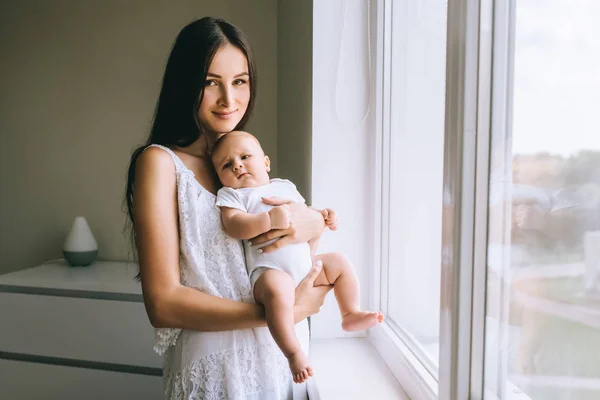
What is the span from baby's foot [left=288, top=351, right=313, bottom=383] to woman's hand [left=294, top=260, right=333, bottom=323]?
0.50ft

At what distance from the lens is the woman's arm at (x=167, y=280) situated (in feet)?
3.59

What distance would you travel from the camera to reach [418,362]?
1210 millimetres

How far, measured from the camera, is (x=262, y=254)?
113cm

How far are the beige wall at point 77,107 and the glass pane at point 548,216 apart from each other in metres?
1.95

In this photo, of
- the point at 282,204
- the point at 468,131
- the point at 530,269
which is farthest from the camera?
the point at 282,204

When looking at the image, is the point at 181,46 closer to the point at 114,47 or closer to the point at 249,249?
the point at 249,249

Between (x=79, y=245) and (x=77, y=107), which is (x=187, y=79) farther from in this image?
(x=77, y=107)

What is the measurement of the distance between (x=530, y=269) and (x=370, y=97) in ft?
2.99

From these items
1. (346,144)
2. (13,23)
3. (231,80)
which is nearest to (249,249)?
(231,80)

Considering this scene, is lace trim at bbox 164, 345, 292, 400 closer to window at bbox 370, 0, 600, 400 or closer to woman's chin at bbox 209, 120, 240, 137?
window at bbox 370, 0, 600, 400

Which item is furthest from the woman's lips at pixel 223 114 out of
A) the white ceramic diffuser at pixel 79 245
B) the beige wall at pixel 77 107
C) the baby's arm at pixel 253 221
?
the white ceramic diffuser at pixel 79 245

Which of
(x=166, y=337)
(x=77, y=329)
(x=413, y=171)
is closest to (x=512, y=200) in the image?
(x=413, y=171)

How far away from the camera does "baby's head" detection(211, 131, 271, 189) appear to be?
1.16 metres

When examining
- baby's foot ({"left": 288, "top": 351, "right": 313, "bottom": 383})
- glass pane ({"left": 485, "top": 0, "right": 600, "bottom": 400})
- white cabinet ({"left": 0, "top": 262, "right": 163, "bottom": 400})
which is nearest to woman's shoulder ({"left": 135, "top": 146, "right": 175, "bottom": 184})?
baby's foot ({"left": 288, "top": 351, "right": 313, "bottom": 383})
